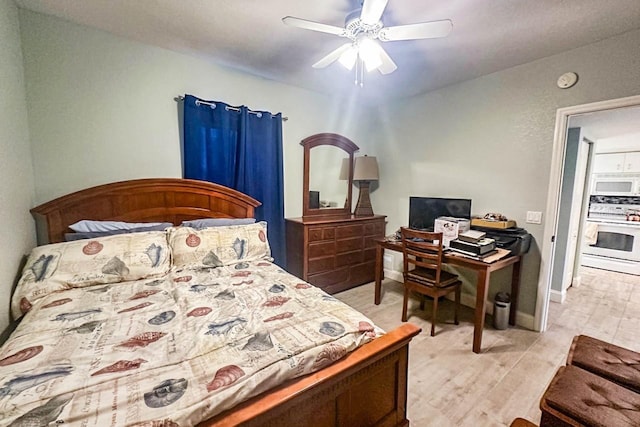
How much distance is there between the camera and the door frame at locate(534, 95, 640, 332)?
235 centimetres

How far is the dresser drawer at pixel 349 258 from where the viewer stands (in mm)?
3400

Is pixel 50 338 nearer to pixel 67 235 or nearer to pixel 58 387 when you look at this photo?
pixel 58 387

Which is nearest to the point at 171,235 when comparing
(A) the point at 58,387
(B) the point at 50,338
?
(B) the point at 50,338

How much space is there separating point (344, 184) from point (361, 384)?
2915 millimetres

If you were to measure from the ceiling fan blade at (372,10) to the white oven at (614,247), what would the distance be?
552 centimetres

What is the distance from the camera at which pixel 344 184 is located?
12.7 feet

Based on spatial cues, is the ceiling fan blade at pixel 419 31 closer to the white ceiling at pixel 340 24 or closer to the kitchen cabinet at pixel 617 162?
the white ceiling at pixel 340 24

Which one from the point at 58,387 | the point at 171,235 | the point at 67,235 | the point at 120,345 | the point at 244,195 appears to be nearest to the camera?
the point at 58,387

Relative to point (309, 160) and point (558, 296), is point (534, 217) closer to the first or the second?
point (558, 296)

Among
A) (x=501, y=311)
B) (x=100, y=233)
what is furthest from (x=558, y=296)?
(x=100, y=233)

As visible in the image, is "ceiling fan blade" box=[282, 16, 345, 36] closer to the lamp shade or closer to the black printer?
Answer: the lamp shade

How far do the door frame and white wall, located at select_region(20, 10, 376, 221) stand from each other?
3029mm

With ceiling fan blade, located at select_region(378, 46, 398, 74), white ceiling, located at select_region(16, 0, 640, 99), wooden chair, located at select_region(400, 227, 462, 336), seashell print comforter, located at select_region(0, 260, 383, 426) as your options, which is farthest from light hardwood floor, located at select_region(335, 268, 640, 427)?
white ceiling, located at select_region(16, 0, 640, 99)

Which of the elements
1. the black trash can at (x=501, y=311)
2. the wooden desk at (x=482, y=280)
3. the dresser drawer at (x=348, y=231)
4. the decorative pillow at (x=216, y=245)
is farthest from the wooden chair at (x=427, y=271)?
the decorative pillow at (x=216, y=245)
